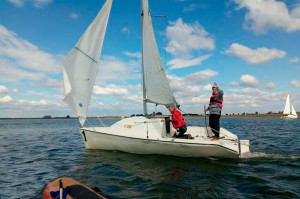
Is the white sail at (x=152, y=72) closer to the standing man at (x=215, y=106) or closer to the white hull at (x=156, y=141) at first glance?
the white hull at (x=156, y=141)

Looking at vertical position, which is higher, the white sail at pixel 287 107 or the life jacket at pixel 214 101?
the white sail at pixel 287 107

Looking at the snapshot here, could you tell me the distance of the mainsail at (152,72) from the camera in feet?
38.2

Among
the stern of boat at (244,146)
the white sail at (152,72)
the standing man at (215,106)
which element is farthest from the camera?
the white sail at (152,72)

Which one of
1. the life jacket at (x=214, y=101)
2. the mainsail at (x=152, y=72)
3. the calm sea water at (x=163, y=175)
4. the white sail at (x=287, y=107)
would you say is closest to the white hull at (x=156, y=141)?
the calm sea water at (x=163, y=175)

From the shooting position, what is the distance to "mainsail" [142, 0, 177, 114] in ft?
38.2

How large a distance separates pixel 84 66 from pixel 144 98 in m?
3.79

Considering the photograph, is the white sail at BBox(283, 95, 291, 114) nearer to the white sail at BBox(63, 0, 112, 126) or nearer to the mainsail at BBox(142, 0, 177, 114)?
the mainsail at BBox(142, 0, 177, 114)

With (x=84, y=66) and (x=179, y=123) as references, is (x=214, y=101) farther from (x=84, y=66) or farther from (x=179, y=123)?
(x=84, y=66)

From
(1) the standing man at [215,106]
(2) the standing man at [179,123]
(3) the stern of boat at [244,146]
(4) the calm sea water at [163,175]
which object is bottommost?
(4) the calm sea water at [163,175]

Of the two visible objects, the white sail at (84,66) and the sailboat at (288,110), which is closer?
the white sail at (84,66)

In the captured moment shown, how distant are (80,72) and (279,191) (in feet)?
32.7

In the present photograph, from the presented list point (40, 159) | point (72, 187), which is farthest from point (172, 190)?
point (40, 159)

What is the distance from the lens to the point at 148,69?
38.8 ft

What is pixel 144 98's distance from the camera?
476 inches
